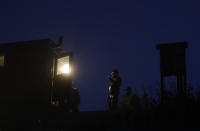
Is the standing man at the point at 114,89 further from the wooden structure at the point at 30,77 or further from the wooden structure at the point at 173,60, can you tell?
the wooden structure at the point at 30,77

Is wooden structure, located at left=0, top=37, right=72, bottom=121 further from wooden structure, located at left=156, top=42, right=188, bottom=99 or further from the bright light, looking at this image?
wooden structure, located at left=156, top=42, right=188, bottom=99

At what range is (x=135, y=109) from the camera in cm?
1096

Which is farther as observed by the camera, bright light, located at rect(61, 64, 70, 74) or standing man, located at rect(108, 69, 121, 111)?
bright light, located at rect(61, 64, 70, 74)

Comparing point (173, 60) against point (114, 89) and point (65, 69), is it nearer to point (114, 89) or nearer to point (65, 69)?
point (114, 89)

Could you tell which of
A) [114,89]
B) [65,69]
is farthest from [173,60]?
[65,69]

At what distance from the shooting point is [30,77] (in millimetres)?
17719

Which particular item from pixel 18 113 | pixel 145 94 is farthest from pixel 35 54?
pixel 145 94

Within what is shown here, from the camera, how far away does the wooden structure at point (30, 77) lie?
659 inches

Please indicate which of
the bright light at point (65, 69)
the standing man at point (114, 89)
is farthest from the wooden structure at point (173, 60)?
the bright light at point (65, 69)

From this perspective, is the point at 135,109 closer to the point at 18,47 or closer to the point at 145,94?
the point at 145,94

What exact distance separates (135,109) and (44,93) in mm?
7309

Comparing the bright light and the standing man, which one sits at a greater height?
the bright light

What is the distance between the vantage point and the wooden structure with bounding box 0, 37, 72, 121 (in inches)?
659

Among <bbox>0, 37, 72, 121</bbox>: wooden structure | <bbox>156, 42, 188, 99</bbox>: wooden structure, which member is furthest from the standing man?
<bbox>0, 37, 72, 121</bbox>: wooden structure
